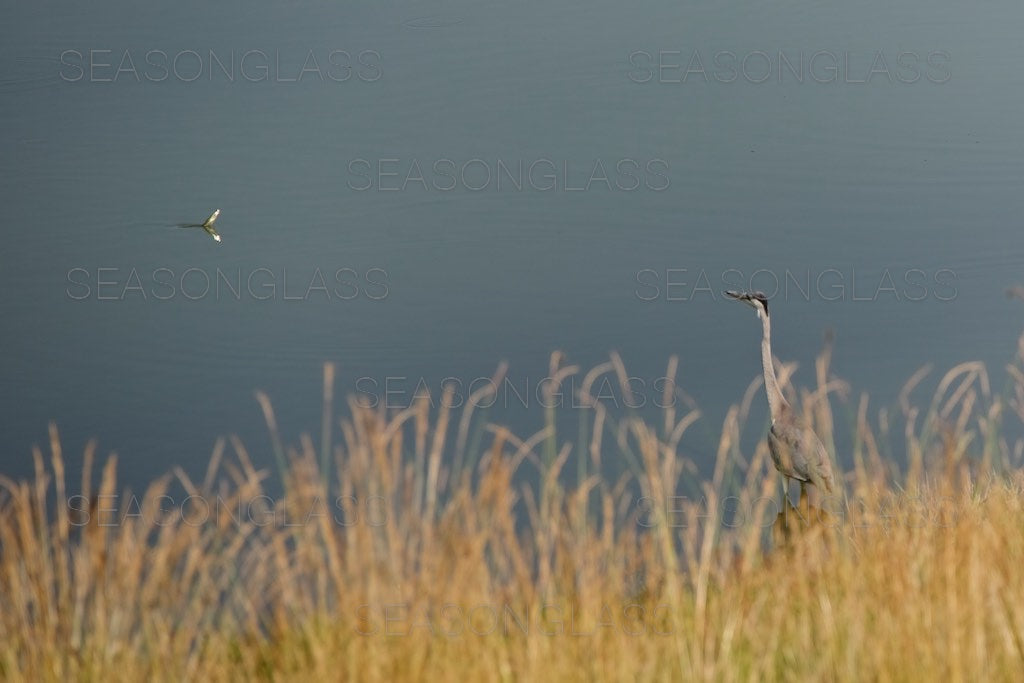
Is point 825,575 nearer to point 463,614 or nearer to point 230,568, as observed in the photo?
point 463,614

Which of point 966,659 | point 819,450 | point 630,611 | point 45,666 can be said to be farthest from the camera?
point 819,450

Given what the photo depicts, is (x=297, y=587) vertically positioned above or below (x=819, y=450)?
below

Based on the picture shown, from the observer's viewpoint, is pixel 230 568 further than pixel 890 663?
Yes

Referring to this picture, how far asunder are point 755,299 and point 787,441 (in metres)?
0.76

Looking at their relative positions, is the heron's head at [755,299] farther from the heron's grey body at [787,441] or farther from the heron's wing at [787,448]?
the heron's wing at [787,448]

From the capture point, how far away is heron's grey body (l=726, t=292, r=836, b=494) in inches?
255

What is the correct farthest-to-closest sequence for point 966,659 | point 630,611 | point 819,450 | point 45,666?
point 819,450 < point 630,611 < point 45,666 < point 966,659

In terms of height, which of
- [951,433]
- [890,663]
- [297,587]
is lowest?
[890,663]

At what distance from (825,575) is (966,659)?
80 centimetres

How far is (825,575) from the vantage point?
457 cm

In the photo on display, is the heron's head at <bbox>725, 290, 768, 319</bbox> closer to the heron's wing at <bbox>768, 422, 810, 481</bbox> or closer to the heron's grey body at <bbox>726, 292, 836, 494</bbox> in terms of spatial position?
the heron's grey body at <bbox>726, 292, 836, 494</bbox>

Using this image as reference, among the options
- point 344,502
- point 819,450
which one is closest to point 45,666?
point 344,502

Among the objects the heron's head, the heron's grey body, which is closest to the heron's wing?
the heron's grey body

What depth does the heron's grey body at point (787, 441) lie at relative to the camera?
21.2 ft
